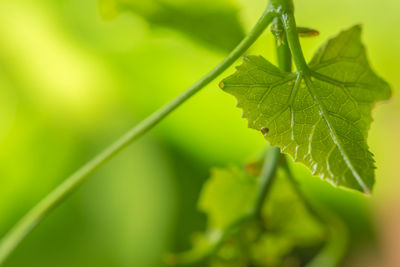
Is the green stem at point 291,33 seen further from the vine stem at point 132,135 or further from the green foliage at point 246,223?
the green foliage at point 246,223

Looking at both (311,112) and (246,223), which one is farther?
(246,223)

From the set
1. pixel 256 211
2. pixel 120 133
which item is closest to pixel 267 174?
pixel 256 211

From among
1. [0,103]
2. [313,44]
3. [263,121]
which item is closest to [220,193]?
[263,121]

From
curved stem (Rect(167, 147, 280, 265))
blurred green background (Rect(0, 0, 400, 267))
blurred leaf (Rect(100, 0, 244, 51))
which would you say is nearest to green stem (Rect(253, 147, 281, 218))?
curved stem (Rect(167, 147, 280, 265))

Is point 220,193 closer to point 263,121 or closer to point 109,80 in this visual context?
point 263,121

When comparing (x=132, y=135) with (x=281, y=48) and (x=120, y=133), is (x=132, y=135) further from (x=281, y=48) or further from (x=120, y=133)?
(x=120, y=133)

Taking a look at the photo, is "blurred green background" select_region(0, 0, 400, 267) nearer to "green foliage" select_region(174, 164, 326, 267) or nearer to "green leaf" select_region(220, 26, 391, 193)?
"green foliage" select_region(174, 164, 326, 267)

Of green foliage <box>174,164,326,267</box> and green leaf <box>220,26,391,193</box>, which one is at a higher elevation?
green leaf <box>220,26,391,193</box>
